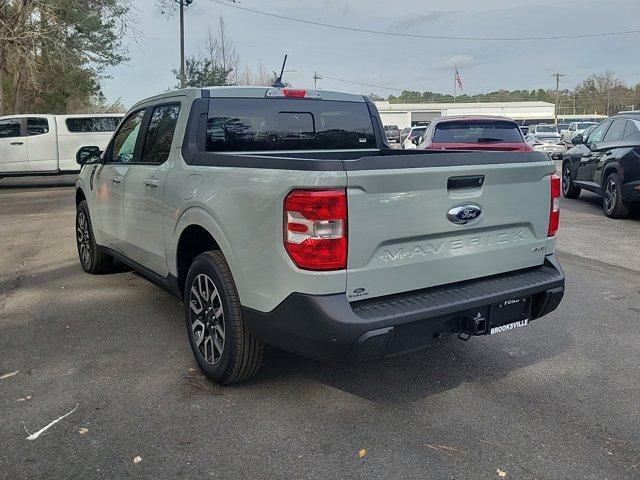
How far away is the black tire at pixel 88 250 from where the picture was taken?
20.5 feet

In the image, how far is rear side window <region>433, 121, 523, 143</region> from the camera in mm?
9938

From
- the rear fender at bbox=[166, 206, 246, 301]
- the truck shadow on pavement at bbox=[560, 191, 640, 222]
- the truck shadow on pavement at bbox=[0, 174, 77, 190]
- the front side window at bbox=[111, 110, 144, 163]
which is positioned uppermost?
the front side window at bbox=[111, 110, 144, 163]

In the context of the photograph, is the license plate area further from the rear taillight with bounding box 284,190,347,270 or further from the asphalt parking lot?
the rear taillight with bounding box 284,190,347,270

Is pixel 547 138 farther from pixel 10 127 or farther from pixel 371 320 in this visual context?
pixel 371 320

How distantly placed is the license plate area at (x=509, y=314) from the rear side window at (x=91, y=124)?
16.2 m

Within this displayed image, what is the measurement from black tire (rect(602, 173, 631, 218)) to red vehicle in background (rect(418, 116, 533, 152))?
1516 millimetres

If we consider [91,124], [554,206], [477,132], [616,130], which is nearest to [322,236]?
[554,206]

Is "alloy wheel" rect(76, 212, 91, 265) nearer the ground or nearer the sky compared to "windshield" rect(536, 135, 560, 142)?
nearer the ground

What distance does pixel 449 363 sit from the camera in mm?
4059

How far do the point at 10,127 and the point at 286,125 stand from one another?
15.2 metres

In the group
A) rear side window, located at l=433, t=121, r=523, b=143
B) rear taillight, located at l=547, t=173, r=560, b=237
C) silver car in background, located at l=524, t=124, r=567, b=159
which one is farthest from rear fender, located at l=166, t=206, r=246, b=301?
silver car in background, located at l=524, t=124, r=567, b=159

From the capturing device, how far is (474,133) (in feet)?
33.1

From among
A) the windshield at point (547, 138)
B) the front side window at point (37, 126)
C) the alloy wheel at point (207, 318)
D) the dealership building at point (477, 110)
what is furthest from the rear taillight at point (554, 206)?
the dealership building at point (477, 110)

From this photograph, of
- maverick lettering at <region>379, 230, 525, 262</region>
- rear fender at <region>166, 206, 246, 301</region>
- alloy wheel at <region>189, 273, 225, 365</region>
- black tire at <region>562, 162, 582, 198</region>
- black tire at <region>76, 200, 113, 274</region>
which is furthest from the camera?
black tire at <region>562, 162, 582, 198</region>
